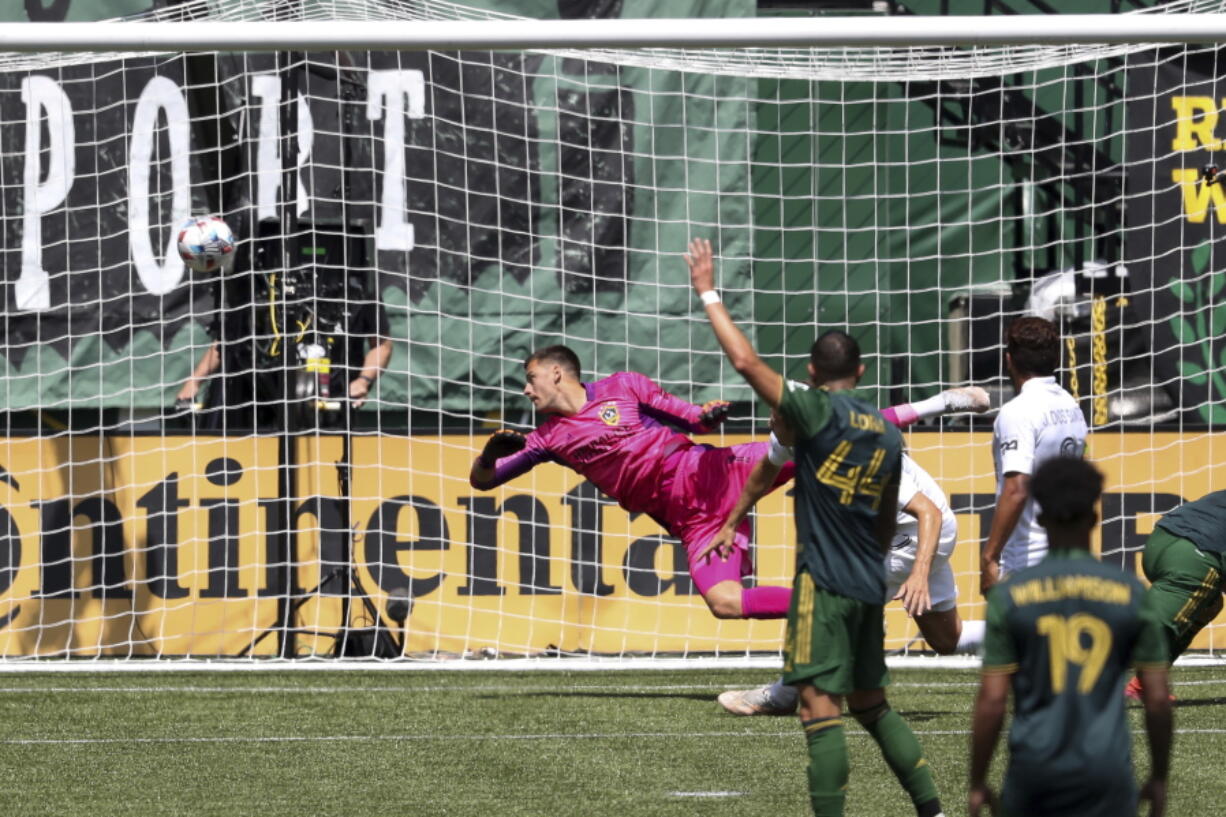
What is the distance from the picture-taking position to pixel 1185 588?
8.22 metres

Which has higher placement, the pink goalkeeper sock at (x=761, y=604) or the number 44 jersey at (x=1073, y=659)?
the number 44 jersey at (x=1073, y=659)

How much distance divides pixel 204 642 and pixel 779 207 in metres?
5.08

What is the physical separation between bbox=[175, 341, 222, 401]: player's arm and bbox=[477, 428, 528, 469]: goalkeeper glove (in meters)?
3.41

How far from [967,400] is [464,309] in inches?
207

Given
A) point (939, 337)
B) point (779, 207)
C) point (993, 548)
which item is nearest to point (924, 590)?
point (993, 548)

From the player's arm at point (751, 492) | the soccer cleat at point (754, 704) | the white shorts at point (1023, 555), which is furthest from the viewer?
the soccer cleat at point (754, 704)

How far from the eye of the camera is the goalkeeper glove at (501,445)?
855cm

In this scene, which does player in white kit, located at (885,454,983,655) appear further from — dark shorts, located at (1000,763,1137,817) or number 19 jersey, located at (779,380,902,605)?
dark shorts, located at (1000,763,1137,817)

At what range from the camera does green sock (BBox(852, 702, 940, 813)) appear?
18.0ft

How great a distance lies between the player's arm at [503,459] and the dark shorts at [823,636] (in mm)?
3395

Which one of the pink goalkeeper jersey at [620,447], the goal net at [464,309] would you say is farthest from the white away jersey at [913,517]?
the goal net at [464,309]

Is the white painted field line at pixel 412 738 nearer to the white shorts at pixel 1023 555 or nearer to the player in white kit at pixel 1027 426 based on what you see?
the white shorts at pixel 1023 555

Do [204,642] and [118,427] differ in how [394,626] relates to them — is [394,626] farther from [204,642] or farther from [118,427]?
[118,427]

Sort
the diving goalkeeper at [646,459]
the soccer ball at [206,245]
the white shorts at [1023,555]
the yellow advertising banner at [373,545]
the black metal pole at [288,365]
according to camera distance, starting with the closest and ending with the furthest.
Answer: the white shorts at [1023,555], the diving goalkeeper at [646,459], the soccer ball at [206,245], the black metal pole at [288,365], the yellow advertising banner at [373,545]
